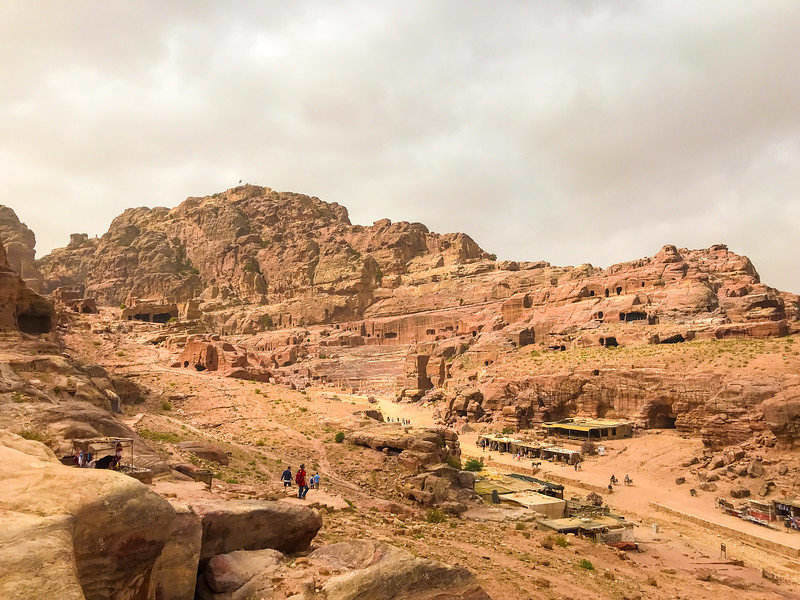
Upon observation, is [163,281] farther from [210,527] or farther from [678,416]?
[210,527]

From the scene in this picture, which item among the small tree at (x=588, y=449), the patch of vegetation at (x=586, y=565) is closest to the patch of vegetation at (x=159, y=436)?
the patch of vegetation at (x=586, y=565)

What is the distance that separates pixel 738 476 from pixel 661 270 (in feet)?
141

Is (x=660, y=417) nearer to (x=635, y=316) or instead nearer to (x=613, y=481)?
(x=613, y=481)

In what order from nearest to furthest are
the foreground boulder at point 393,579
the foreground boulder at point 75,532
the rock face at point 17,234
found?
the foreground boulder at point 75,532 → the foreground boulder at point 393,579 → the rock face at point 17,234

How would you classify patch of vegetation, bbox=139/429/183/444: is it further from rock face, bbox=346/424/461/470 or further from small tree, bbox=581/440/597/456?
small tree, bbox=581/440/597/456

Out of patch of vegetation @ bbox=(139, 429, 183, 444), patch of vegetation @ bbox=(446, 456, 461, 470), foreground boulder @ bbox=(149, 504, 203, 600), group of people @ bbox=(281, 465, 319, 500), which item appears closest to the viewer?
foreground boulder @ bbox=(149, 504, 203, 600)

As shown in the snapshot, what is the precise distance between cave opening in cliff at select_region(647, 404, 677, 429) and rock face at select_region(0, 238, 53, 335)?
1840 inches

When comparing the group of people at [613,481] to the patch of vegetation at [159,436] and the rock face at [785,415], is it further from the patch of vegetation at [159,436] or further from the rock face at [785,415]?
the patch of vegetation at [159,436]

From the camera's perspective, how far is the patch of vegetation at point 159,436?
24797mm

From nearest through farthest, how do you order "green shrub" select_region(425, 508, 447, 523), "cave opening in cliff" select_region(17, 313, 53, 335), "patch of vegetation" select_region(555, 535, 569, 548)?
"green shrub" select_region(425, 508, 447, 523)
"patch of vegetation" select_region(555, 535, 569, 548)
"cave opening in cliff" select_region(17, 313, 53, 335)

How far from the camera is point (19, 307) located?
34031 millimetres

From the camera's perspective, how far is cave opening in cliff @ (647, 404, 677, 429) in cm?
4541

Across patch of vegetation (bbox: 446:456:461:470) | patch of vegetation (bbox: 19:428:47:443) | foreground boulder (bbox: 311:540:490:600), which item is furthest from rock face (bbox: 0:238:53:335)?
foreground boulder (bbox: 311:540:490:600)

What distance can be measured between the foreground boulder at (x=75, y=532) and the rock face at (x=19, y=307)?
27498mm
